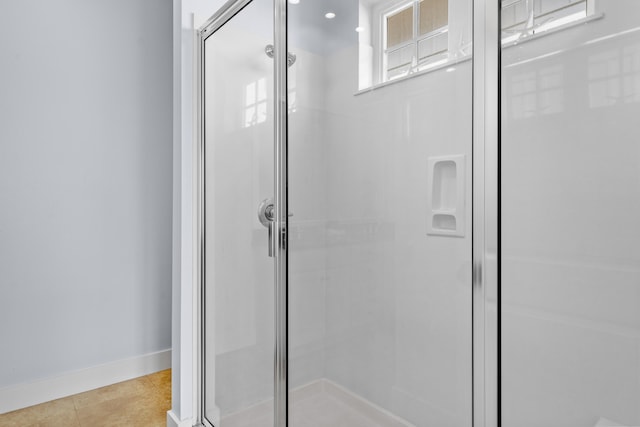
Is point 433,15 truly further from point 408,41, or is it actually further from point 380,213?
point 380,213

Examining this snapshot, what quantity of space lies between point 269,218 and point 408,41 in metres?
0.73

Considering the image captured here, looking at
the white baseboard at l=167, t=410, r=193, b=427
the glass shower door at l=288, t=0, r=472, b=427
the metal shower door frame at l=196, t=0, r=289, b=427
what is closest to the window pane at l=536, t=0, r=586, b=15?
the glass shower door at l=288, t=0, r=472, b=427

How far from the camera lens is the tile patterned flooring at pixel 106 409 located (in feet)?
5.91

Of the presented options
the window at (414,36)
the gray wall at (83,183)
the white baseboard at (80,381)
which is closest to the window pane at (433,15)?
the window at (414,36)

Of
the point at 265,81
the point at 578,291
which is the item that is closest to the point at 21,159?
the point at 265,81

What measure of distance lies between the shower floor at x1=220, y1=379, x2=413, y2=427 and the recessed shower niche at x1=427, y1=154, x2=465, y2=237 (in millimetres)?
475

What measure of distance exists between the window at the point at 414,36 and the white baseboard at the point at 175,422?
162 centimetres

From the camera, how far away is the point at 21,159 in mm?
1944

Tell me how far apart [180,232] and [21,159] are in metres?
1.01

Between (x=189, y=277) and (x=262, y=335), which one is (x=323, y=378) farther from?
(x=189, y=277)

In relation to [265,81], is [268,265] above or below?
below

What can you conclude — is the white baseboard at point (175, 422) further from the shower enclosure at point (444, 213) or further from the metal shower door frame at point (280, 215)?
the metal shower door frame at point (280, 215)

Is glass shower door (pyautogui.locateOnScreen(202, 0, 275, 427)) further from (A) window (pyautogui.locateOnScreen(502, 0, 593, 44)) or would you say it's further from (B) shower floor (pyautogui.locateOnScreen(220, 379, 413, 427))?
(A) window (pyautogui.locateOnScreen(502, 0, 593, 44))

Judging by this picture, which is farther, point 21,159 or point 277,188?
point 21,159
